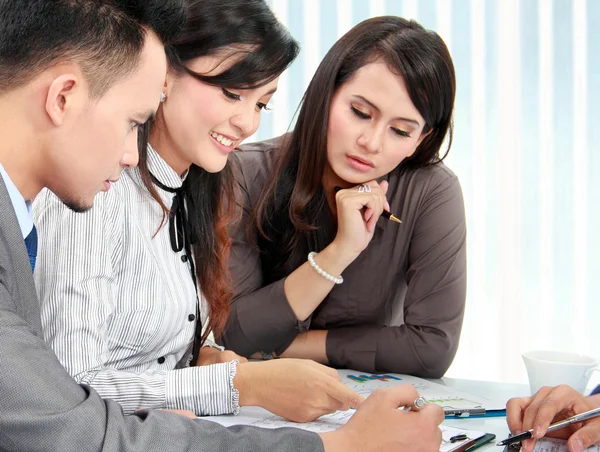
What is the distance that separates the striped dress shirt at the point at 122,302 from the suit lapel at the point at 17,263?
19 cm

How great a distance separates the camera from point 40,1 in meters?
0.97

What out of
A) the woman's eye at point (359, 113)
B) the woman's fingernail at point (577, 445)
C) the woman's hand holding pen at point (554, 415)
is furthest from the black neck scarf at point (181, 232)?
the woman's fingernail at point (577, 445)

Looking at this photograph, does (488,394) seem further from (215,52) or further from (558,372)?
(215,52)

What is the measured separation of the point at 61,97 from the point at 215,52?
54 centimetres

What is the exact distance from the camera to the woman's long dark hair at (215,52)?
4.73 ft

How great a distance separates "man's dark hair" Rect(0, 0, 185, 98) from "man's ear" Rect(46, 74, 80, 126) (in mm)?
24

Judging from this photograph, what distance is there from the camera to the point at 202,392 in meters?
1.30

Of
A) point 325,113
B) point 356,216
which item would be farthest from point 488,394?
point 325,113

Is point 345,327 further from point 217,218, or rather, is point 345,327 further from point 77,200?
point 77,200

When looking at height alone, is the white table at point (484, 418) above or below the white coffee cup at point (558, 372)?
below

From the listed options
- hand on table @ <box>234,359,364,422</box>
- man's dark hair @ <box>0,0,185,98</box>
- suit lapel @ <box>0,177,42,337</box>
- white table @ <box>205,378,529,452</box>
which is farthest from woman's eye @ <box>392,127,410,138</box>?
suit lapel @ <box>0,177,42,337</box>

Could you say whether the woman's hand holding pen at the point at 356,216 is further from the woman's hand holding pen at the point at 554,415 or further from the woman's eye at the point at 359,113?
the woman's hand holding pen at the point at 554,415

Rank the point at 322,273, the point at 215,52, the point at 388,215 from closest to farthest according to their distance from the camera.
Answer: the point at 215,52 < the point at 322,273 < the point at 388,215

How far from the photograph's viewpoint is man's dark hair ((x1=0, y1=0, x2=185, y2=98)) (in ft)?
3.18
